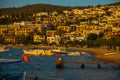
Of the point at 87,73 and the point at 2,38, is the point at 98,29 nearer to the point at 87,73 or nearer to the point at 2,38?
the point at 2,38

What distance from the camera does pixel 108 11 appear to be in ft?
387

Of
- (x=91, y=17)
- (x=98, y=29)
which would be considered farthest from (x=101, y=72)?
(x=91, y=17)

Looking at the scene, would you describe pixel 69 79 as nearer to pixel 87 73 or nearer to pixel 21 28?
pixel 87 73

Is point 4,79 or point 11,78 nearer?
point 4,79

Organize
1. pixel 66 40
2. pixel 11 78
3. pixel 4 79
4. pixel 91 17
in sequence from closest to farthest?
1. pixel 4 79
2. pixel 11 78
3. pixel 66 40
4. pixel 91 17

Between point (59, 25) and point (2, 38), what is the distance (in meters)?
15.8

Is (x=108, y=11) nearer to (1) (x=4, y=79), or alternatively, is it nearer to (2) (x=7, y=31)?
(2) (x=7, y=31)

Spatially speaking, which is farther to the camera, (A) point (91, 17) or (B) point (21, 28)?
(A) point (91, 17)

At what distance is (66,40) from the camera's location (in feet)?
274

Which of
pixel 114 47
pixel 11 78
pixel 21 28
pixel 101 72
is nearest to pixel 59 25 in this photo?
pixel 21 28

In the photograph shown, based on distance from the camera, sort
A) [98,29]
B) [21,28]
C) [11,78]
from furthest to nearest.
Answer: [21,28]
[98,29]
[11,78]

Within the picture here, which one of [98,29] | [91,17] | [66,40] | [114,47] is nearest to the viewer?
[114,47]

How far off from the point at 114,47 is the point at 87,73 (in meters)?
37.2

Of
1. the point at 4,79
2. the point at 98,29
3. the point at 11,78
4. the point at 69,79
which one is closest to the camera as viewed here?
the point at 4,79
